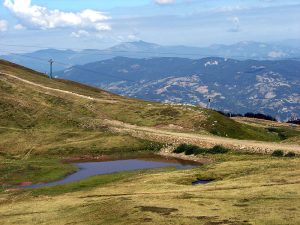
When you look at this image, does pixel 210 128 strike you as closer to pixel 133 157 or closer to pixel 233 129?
pixel 233 129

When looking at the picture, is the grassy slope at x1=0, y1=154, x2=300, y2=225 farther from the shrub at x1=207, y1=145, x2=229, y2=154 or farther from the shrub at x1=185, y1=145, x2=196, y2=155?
the shrub at x1=185, y1=145, x2=196, y2=155

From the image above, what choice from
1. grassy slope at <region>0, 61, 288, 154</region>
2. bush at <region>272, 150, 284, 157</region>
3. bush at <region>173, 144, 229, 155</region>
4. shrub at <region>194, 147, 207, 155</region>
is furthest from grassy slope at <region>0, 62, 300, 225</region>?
shrub at <region>194, 147, 207, 155</region>

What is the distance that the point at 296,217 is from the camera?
38.7 m

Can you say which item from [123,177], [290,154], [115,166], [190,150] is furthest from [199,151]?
[123,177]

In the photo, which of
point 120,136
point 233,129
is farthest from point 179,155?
point 233,129

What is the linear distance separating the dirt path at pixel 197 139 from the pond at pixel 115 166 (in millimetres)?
11509

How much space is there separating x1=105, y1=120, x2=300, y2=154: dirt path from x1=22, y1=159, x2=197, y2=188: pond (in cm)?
1151

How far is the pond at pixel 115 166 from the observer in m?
84.9

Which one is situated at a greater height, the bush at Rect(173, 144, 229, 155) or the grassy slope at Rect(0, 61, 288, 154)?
the grassy slope at Rect(0, 61, 288, 154)

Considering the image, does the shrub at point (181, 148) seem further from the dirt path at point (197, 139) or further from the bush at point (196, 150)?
the dirt path at point (197, 139)

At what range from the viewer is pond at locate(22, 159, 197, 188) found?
84.9m

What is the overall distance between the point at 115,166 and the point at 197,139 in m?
23.1

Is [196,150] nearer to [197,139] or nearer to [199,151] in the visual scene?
[199,151]

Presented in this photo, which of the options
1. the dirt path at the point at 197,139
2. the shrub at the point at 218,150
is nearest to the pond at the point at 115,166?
the shrub at the point at 218,150
